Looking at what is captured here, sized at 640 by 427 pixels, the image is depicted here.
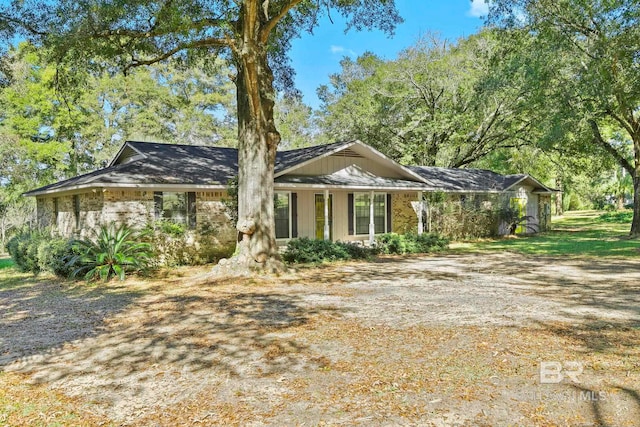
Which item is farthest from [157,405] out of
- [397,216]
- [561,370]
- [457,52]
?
[457,52]

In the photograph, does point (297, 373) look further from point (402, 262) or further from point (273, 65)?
point (273, 65)

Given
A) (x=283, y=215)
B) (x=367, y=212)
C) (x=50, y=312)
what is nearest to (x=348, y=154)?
(x=367, y=212)

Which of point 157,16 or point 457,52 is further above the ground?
point 457,52

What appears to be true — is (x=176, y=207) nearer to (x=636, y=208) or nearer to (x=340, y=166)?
(x=340, y=166)

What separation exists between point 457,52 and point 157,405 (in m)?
27.0

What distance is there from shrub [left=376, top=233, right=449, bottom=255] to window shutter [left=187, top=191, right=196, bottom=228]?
267 inches

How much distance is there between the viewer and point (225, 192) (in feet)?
45.9

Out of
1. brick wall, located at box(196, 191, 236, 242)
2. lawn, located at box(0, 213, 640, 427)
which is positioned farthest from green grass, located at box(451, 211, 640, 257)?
brick wall, located at box(196, 191, 236, 242)

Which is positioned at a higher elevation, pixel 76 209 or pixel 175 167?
pixel 175 167

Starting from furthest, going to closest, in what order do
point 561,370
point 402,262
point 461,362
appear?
point 402,262
point 461,362
point 561,370

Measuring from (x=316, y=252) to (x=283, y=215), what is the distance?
8.01 feet

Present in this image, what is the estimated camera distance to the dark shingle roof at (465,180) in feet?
69.3

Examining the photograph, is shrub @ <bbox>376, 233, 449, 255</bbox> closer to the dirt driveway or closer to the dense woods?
the dense woods

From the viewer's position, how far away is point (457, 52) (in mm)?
26359
